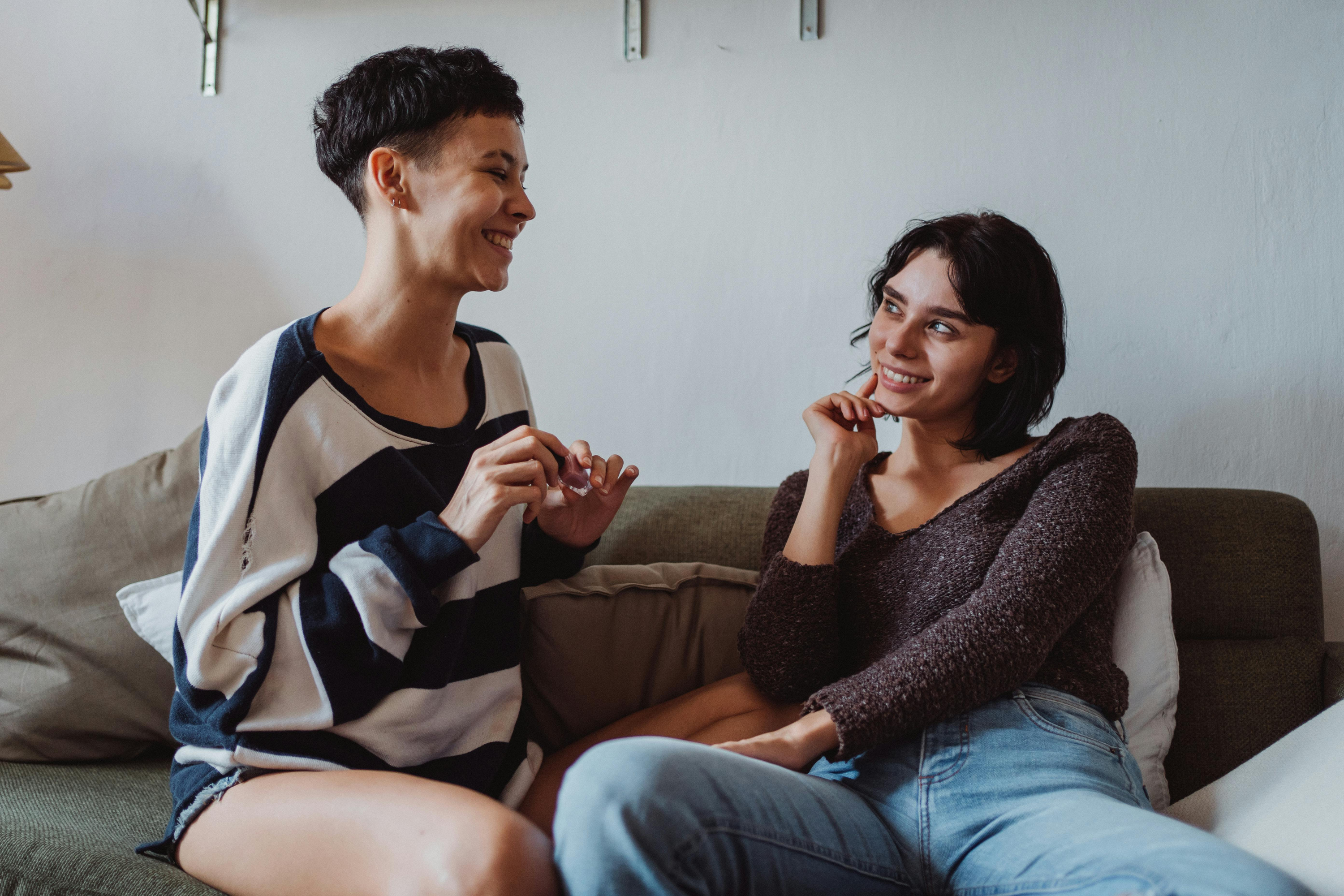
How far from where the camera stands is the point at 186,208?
1959 mm

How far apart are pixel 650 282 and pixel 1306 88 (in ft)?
3.83

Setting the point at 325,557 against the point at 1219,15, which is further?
the point at 1219,15

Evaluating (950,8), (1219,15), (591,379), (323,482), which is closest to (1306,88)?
(1219,15)

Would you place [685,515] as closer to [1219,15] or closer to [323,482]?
[323,482]

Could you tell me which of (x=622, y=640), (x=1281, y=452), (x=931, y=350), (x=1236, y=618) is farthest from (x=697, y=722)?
(x=1281, y=452)

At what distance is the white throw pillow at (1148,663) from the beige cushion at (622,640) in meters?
0.52

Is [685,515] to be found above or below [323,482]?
below

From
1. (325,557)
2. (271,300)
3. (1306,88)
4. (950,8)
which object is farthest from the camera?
(271,300)

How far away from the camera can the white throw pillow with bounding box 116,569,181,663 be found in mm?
1277

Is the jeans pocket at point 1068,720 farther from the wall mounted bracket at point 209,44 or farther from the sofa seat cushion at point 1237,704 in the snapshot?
the wall mounted bracket at point 209,44

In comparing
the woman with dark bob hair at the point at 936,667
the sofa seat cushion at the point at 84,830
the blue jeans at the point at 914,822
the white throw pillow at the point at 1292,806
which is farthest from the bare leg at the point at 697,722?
the white throw pillow at the point at 1292,806

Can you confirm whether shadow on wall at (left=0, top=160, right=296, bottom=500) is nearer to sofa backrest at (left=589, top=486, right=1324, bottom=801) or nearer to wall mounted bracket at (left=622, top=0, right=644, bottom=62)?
wall mounted bracket at (left=622, top=0, right=644, bottom=62)

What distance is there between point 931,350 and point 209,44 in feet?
5.41

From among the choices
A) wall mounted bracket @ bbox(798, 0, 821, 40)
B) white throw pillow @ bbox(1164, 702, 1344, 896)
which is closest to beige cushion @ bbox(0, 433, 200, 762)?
wall mounted bracket @ bbox(798, 0, 821, 40)
